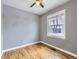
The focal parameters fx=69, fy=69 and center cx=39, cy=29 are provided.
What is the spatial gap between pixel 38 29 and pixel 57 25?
6.80 feet

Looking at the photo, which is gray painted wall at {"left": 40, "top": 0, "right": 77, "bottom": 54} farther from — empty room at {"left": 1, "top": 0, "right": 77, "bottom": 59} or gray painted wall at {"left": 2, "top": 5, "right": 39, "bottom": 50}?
gray painted wall at {"left": 2, "top": 5, "right": 39, "bottom": 50}

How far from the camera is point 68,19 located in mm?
3322

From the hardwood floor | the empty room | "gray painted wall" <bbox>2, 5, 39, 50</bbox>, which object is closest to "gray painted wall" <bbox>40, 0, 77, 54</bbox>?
the empty room

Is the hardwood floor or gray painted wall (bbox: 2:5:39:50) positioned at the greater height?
gray painted wall (bbox: 2:5:39:50)

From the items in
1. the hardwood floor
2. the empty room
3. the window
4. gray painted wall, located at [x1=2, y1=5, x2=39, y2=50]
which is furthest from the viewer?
gray painted wall, located at [x1=2, y1=5, x2=39, y2=50]

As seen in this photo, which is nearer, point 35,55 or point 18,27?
point 35,55

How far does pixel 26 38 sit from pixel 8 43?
1303 millimetres

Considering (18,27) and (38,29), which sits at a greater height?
(18,27)

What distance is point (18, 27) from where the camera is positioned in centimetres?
455

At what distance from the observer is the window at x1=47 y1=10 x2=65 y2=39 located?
369 centimetres

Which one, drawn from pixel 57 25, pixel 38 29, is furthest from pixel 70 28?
pixel 38 29

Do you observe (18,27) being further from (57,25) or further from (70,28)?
(70,28)

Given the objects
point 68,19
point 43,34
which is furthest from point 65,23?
point 43,34

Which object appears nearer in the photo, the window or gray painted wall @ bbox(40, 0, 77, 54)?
gray painted wall @ bbox(40, 0, 77, 54)
